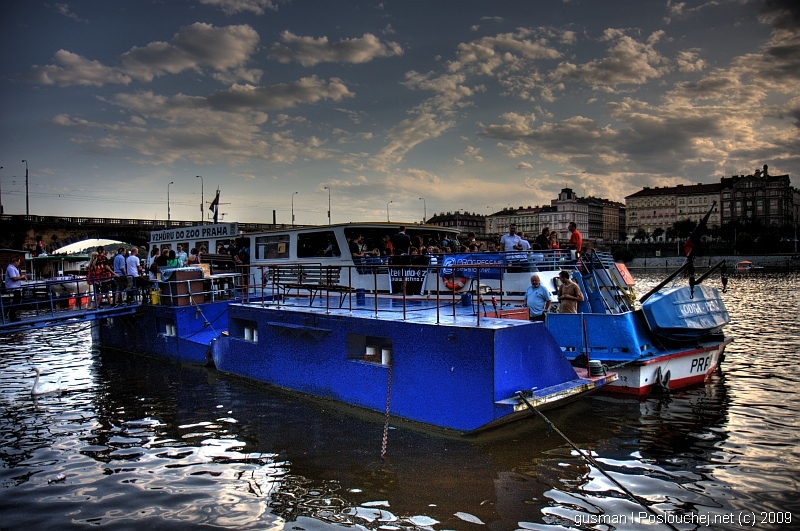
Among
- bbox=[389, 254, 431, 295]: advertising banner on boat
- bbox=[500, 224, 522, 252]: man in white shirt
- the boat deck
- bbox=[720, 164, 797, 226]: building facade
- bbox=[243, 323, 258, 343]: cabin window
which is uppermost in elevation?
bbox=[720, 164, 797, 226]: building facade

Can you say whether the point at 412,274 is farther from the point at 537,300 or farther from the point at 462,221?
the point at 462,221

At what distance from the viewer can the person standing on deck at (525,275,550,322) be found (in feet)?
45.5

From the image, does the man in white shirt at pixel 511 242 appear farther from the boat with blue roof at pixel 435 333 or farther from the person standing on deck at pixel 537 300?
the person standing on deck at pixel 537 300

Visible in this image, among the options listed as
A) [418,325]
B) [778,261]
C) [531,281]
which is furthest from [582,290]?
[778,261]

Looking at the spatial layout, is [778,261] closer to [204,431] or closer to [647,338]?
[647,338]

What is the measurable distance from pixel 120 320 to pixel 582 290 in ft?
55.2

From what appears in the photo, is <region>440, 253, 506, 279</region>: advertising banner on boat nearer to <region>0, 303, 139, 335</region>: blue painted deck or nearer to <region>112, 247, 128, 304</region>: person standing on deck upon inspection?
<region>0, 303, 139, 335</region>: blue painted deck

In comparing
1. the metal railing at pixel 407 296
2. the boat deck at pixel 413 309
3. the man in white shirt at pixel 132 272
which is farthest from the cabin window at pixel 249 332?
the man in white shirt at pixel 132 272

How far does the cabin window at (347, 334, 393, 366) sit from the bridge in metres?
68.2

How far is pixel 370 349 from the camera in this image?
37.0 ft

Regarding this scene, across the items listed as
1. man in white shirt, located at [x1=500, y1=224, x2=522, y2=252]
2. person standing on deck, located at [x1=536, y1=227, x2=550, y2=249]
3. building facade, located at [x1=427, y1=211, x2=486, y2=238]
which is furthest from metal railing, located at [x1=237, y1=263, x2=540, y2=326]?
building facade, located at [x1=427, y1=211, x2=486, y2=238]

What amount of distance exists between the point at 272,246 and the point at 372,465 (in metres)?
12.8

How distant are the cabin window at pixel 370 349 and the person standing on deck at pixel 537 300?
4469 millimetres

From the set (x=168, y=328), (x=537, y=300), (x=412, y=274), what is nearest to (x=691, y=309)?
(x=537, y=300)
